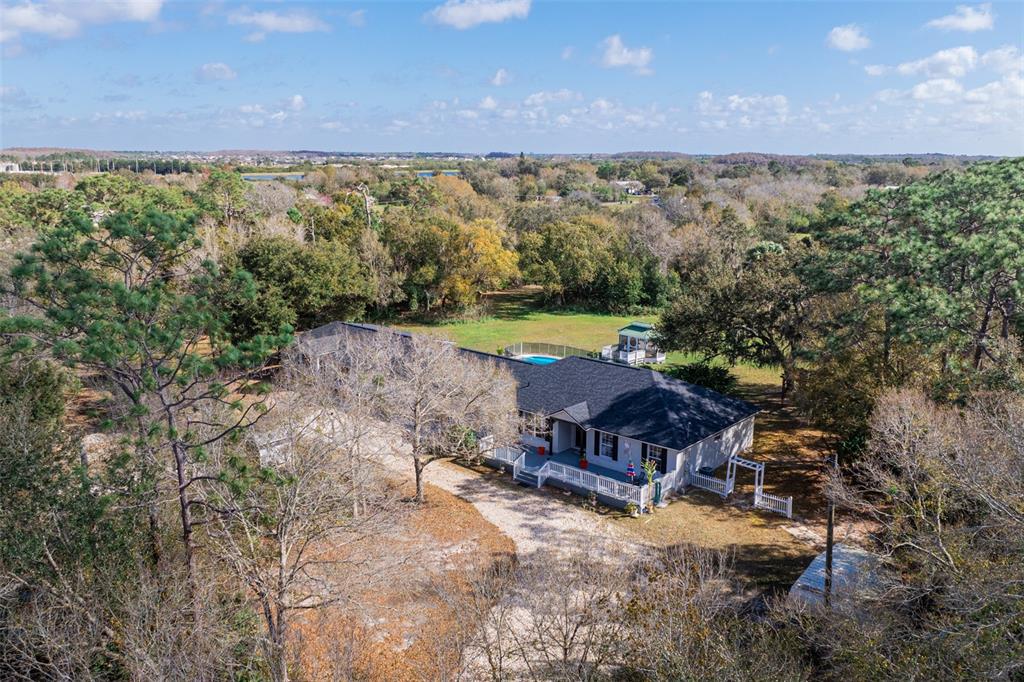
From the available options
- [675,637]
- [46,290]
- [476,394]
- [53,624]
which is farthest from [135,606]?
[476,394]

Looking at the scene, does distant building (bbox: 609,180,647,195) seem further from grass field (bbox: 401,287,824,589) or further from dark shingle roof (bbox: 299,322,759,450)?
dark shingle roof (bbox: 299,322,759,450)

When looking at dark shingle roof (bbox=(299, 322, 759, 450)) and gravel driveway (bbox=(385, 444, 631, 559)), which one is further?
dark shingle roof (bbox=(299, 322, 759, 450))

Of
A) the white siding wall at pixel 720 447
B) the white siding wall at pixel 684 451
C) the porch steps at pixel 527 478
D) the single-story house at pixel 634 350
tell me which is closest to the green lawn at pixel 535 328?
the single-story house at pixel 634 350

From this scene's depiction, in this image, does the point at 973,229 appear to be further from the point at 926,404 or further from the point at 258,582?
the point at 258,582

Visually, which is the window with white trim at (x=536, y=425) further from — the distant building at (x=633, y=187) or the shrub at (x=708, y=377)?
the distant building at (x=633, y=187)

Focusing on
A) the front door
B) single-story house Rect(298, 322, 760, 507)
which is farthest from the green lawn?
the front door

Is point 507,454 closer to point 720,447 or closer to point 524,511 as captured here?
point 524,511
